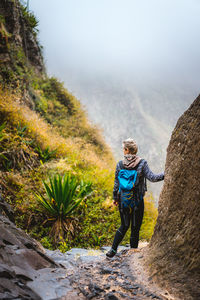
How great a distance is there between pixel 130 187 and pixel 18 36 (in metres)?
10.7

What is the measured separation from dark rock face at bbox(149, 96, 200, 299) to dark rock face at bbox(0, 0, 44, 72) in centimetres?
793

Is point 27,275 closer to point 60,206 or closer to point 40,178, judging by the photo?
point 60,206

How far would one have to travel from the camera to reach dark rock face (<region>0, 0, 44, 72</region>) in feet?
25.0

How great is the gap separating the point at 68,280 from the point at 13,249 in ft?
2.01

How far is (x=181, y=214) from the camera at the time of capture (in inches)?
71.2

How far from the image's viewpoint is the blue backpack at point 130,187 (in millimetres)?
2503

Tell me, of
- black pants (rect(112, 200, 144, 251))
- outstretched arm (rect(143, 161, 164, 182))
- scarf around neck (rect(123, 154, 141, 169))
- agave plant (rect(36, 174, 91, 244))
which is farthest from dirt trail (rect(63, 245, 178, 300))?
agave plant (rect(36, 174, 91, 244))

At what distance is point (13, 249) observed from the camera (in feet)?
5.85

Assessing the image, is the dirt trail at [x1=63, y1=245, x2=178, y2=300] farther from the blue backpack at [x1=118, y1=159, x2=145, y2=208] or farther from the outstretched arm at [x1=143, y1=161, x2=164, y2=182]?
the outstretched arm at [x1=143, y1=161, x2=164, y2=182]

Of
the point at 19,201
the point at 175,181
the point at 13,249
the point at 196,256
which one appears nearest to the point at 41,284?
the point at 13,249

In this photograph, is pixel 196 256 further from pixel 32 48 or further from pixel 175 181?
pixel 32 48

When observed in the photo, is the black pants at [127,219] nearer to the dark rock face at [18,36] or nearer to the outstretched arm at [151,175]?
the outstretched arm at [151,175]

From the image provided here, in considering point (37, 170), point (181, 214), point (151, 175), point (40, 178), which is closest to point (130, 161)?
point (151, 175)

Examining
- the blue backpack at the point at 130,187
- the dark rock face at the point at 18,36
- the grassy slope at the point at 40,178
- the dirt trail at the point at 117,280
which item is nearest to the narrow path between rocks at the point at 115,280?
the dirt trail at the point at 117,280
